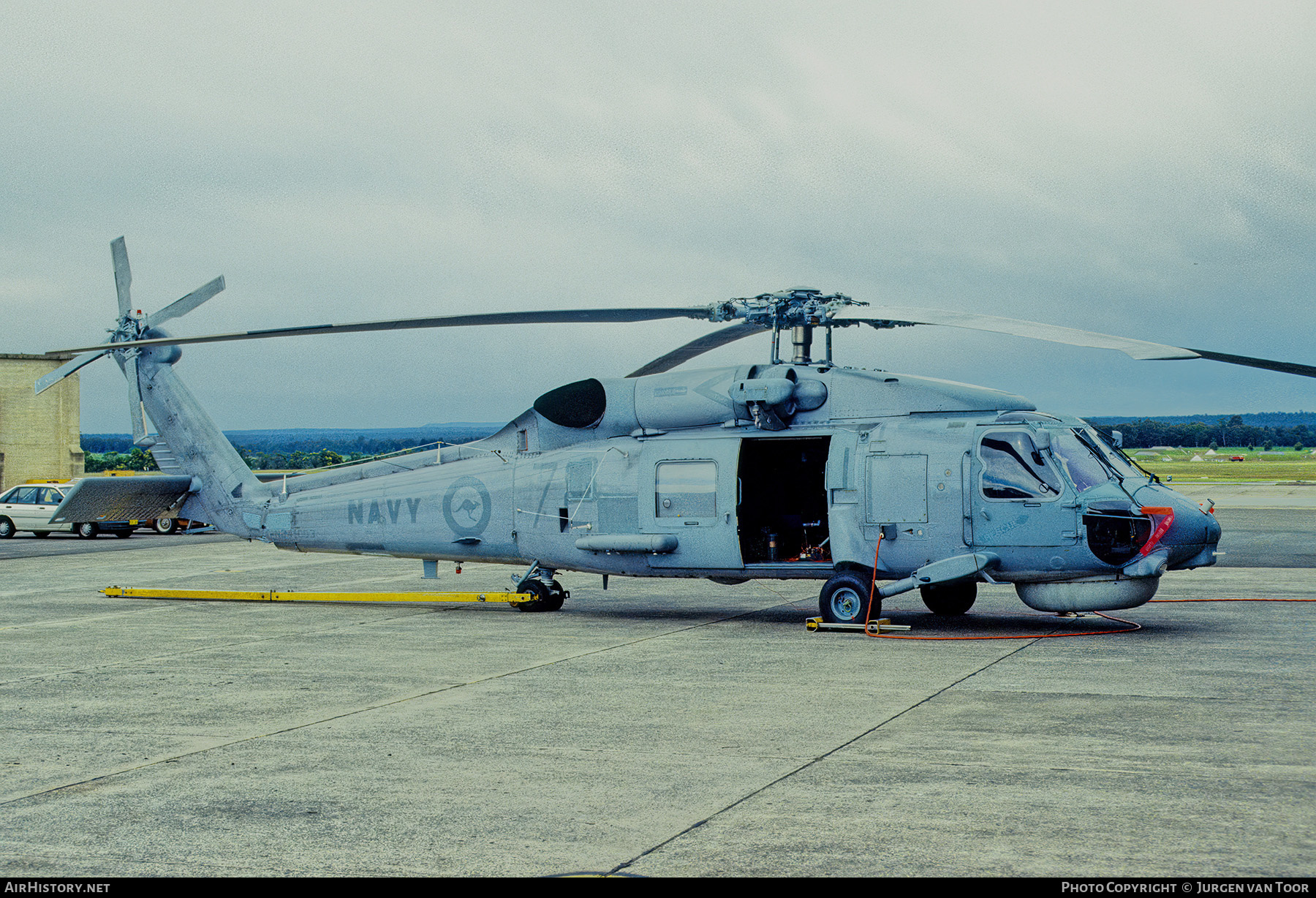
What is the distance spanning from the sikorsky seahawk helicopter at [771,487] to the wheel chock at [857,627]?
0.52 feet

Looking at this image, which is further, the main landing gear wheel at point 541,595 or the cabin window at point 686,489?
the main landing gear wheel at point 541,595

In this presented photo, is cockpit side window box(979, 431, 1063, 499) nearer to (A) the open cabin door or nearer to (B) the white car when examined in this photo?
(A) the open cabin door

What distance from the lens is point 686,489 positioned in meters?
14.5

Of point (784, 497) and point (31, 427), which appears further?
point (31, 427)

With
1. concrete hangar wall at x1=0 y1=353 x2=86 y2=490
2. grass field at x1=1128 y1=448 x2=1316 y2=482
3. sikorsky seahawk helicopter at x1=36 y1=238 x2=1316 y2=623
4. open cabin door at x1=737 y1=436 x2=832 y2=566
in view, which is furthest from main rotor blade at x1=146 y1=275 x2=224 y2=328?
grass field at x1=1128 y1=448 x2=1316 y2=482

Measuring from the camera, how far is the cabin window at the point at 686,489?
14375 millimetres

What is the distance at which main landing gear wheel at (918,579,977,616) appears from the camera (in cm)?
1491

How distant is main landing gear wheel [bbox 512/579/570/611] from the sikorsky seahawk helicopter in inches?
1.2

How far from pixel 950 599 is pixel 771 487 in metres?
2.66

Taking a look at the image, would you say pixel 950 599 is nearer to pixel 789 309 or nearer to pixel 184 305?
pixel 789 309

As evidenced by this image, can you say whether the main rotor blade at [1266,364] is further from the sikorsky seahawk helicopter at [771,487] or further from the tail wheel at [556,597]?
the tail wheel at [556,597]

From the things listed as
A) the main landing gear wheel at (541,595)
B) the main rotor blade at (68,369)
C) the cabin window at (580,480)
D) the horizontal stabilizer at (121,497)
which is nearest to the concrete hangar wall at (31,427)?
the main rotor blade at (68,369)

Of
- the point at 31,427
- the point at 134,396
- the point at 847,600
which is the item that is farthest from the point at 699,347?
the point at 31,427
